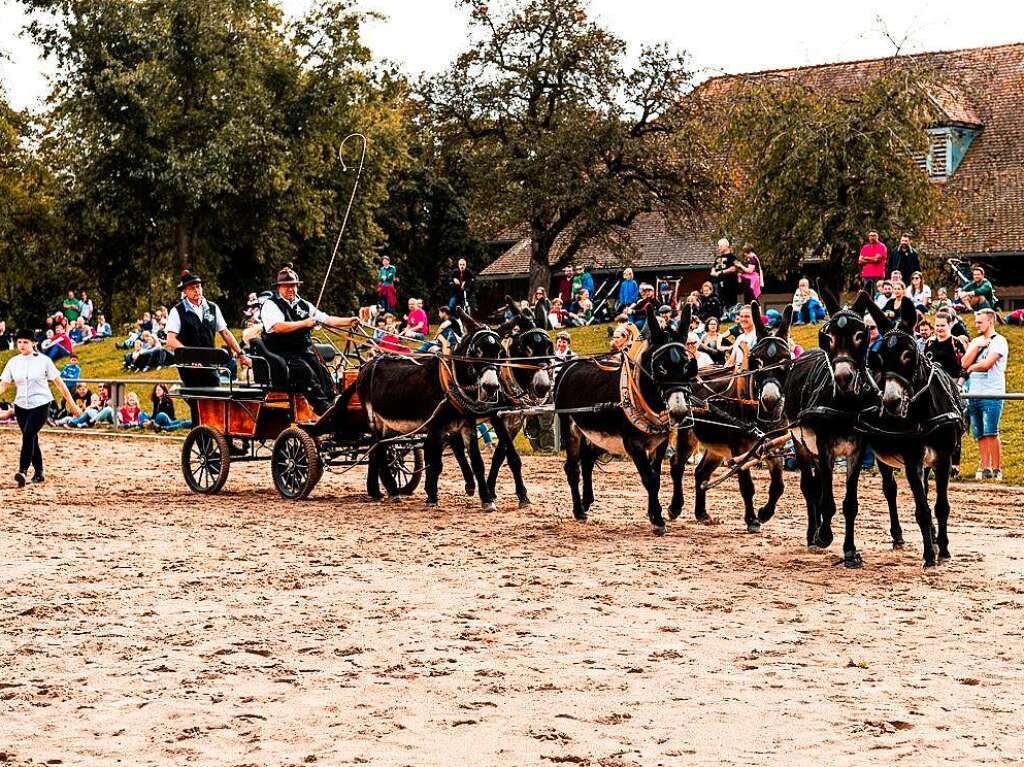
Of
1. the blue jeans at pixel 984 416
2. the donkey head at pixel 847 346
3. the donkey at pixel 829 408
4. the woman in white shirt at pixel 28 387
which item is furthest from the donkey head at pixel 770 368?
the woman in white shirt at pixel 28 387

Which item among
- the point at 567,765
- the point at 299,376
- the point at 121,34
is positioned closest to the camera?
the point at 567,765

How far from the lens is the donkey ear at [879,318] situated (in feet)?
36.2

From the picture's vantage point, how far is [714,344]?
63.8 feet

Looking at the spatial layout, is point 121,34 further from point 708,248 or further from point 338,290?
point 708,248

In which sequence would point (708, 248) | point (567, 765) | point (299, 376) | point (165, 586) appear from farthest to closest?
1. point (708, 248)
2. point (299, 376)
3. point (165, 586)
4. point (567, 765)

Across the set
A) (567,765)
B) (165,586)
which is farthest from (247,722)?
(165,586)

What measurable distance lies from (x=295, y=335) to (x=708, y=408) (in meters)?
4.88

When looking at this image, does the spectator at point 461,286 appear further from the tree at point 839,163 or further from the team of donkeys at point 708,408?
the team of donkeys at point 708,408

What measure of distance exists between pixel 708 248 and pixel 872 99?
1568 cm

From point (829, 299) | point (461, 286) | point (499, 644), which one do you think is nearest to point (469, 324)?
point (829, 299)

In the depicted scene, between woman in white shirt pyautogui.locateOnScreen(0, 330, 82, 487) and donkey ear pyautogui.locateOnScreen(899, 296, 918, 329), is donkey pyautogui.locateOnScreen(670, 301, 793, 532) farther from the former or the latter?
woman in white shirt pyautogui.locateOnScreen(0, 330, 82, 487)

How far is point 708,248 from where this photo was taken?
1909 inches

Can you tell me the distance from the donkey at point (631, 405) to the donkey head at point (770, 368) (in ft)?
2.23

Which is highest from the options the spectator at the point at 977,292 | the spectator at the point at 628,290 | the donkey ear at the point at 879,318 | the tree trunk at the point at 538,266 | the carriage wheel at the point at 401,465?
the tree trunk at the point at 538,266
